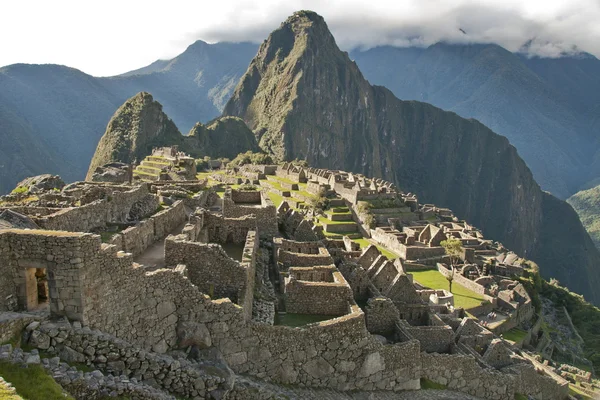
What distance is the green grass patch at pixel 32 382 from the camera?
22.7 ft

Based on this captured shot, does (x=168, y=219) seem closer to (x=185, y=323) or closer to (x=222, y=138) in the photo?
(x=185, y=323)

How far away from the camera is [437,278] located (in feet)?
146

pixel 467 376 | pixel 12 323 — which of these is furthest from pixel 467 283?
pixel 12 323

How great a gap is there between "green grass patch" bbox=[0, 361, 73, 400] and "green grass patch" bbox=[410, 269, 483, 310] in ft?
103

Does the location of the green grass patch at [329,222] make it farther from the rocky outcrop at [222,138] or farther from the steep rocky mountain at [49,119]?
the rocky outcrop at [222,138]

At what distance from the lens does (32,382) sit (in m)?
7.12

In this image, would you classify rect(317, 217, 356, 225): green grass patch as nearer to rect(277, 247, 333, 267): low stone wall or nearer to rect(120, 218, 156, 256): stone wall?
rect(277, 247, 333, 267): low stone wall

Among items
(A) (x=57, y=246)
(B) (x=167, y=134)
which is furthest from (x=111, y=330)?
(B) (x=167, y=134)

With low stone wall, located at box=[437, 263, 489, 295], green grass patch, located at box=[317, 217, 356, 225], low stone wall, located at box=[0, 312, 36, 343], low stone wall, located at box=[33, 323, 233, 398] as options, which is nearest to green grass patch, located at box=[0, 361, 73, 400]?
low stone wall, located at box=[0, 312, 36, 343]

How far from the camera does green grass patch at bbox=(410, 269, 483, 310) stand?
121 ft

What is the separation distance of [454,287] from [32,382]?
38.5 metres

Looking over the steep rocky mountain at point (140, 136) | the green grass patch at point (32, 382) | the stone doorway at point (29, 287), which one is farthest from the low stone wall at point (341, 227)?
the steep rocky mountain at point (140, 136)

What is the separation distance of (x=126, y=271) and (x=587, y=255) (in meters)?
222

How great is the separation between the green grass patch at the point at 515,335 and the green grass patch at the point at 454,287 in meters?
2.88
